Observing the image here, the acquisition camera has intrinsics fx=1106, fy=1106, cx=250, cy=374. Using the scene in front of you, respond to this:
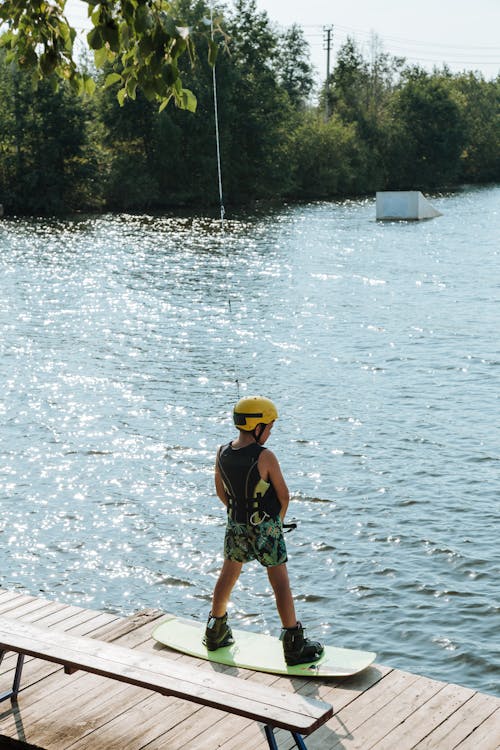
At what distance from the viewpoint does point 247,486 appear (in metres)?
7.04

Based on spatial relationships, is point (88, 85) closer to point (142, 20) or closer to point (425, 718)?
point (142, 20)

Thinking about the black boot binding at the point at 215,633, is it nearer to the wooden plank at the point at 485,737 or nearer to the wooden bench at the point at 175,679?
the wooden bench at the point at 175,679

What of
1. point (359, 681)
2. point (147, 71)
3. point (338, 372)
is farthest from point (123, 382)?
point (147, 71)

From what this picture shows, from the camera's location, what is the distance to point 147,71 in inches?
212

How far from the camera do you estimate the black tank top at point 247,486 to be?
7.01 meters

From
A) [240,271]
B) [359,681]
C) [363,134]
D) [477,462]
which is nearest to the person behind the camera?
[359,681]

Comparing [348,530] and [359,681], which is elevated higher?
[359,681]

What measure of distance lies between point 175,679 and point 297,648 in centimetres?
160

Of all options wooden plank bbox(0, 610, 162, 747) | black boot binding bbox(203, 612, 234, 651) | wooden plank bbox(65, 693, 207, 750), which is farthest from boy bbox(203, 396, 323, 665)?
wooden plank bbox(0, 610, 162, 747)

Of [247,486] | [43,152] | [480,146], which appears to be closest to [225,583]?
[247,486]

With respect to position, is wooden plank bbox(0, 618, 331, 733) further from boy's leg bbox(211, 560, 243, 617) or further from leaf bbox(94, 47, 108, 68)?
leaf bbox(94, 47, 108, 68)

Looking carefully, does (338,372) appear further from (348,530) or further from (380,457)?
(348,530)

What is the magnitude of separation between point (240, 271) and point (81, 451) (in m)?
23.8

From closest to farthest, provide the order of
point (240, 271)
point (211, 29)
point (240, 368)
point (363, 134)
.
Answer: point (211, 29) < point (240, 368) < point (240, 271) < point (363, 134)
